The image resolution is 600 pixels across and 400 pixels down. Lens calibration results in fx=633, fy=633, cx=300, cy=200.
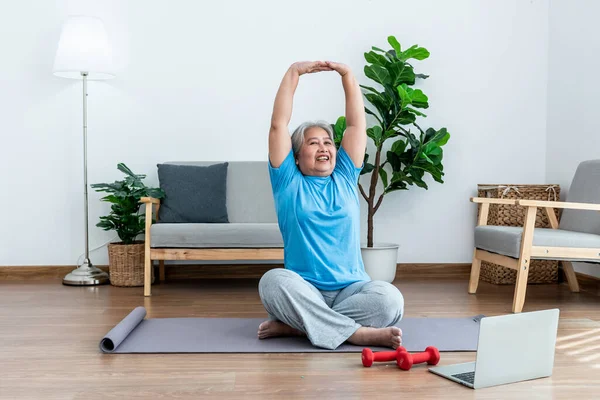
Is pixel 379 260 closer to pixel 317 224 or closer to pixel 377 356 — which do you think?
pixel 317 224

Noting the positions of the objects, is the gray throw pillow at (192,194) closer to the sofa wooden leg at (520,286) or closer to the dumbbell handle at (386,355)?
the sofa wooden leg at (520,286)

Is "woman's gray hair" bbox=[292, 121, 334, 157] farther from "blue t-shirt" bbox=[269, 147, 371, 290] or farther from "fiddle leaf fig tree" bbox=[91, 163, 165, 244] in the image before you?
"fiddle leaf fig tree" bbox=[91, 163, 165, 244]

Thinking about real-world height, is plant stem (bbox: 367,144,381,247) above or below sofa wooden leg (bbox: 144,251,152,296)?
above

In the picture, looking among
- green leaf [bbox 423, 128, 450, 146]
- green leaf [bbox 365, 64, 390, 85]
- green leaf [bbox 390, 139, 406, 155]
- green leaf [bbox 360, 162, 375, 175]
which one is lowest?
green leaf [bbox 360, 162, 375, 175]

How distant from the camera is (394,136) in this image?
4.33 meters

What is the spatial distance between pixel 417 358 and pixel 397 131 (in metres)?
2.42

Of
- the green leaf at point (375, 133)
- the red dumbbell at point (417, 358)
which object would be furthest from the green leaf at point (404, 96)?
the red dumbbell at point (417, 358)

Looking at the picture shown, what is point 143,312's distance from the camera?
2.92 meters

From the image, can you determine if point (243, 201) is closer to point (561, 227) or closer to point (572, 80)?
point (561, 227)

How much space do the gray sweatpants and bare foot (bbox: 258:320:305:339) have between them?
9 cm

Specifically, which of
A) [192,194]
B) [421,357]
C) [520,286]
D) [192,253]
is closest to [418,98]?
[520,286]

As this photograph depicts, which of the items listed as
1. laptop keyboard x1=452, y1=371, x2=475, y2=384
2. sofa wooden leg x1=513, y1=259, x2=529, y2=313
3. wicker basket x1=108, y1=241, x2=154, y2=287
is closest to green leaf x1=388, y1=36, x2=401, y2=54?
sofa wooden leg x1=513, y1=259, x2=529, y2=313

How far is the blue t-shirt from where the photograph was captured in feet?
8.22

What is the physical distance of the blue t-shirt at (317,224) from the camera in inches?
98.7
